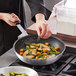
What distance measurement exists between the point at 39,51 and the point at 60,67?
9.7 inches

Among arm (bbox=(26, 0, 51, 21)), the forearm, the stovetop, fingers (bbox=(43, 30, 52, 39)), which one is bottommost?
the stovetop

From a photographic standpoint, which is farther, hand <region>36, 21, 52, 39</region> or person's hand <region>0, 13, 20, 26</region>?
person's hand <region>0, 13, 20, 26</region>

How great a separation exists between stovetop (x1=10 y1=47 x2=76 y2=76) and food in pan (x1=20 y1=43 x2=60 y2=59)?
0.06 meters

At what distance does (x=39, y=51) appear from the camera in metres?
1.68

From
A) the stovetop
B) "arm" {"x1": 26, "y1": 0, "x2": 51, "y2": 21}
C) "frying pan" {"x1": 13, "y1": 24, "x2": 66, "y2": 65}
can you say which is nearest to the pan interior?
"frying pan" {"x1": 13, "y1": 24, "x2": 66, "y2": 65}

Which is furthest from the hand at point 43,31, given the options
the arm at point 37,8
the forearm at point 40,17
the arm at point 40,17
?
the arm at point 37,8

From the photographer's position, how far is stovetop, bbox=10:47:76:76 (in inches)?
55.6

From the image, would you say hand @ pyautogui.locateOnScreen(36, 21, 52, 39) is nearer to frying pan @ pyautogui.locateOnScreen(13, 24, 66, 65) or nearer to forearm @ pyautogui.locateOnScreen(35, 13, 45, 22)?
frying pan @ pyautogui.locateOnScreen(13, 24, 66, 65)

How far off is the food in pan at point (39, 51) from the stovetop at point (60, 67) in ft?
0.21

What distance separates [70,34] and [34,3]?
0.43 metres

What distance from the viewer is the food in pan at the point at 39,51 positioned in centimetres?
159

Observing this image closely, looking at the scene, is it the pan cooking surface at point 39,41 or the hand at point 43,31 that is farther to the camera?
the hand at point 43,31

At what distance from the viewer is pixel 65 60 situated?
5.29 ft

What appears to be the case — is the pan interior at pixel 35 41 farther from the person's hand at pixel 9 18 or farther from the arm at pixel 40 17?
Answer: the person's hand at pixel 9 18
